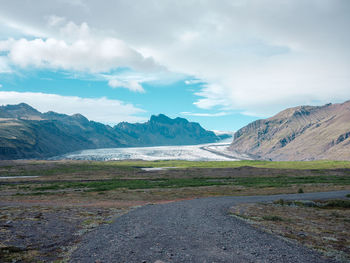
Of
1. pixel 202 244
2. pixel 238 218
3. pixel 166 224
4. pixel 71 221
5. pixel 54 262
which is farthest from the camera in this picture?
pixel 238 218

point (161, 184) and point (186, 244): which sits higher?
point (186, 244)

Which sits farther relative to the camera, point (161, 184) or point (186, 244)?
point (161, 184)

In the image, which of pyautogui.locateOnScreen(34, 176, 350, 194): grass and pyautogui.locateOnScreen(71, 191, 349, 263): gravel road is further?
pyautogui.locateOnScreen(34, 176, 350, 194): grass

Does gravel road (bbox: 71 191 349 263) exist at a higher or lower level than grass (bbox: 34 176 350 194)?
higher

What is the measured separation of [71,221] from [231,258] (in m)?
16.3

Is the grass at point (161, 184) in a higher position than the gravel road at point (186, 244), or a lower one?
lower

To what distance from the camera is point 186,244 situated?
51.9ft

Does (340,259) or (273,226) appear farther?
(273,226)

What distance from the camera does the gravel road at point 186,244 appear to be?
1356cm

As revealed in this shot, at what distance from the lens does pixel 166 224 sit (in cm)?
2178

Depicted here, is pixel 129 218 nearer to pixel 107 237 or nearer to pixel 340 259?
pixel 107 237

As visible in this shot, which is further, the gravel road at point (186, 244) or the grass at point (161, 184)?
the grass at point (161, 184)

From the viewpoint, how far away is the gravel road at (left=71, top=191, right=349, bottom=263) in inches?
534

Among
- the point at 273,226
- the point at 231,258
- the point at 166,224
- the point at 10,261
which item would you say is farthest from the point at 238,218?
the point at 10,261
